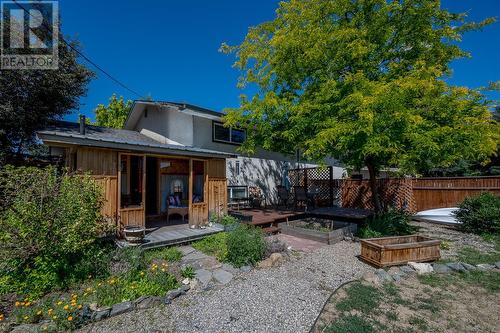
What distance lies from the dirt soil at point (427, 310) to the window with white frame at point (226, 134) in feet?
29.4

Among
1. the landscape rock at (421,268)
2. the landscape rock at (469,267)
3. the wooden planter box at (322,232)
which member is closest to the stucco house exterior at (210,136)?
the wooden planter box at (322,232)

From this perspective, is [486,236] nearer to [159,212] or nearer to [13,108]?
[159,212]

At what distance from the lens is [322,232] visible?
836 centimetres

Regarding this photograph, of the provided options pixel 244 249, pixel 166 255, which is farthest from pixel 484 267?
pixel 166 255

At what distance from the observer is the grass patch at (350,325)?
3.51 meters

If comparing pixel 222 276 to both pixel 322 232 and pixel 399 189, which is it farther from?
pixel 399 189

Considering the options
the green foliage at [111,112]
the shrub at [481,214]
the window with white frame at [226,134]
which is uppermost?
the green foliage at [111,112]

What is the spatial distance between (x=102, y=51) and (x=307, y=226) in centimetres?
1265

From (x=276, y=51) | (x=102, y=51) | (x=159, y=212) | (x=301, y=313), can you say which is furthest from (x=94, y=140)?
(x=102, y=51)

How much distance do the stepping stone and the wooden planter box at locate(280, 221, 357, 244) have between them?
389 cm

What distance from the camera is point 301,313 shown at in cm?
407

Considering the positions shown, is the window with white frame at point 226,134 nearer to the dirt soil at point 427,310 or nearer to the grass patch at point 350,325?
the dirt soil at point 427,310

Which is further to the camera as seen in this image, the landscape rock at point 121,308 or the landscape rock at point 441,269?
the landscape rock at point 441,269

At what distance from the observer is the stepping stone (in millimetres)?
5324
